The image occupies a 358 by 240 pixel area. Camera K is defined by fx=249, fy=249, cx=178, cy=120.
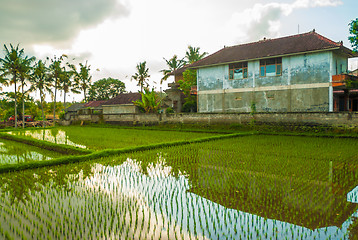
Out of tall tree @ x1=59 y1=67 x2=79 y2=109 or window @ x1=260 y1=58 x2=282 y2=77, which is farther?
tall tree @ x1=59 y1=67 x2=79 y2=109

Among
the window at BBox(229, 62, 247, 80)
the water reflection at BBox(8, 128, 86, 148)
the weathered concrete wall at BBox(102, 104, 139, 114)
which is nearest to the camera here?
the water reflection at BBox(8, 128, 86, 148)

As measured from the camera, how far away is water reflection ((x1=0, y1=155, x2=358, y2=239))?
129 inches

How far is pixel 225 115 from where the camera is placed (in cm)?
1692

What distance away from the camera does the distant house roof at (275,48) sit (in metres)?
16.7

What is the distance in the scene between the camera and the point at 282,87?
703 inches

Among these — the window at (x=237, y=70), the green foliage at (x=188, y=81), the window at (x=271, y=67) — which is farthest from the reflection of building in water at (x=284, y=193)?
the green foliage at (x=188, y=81)

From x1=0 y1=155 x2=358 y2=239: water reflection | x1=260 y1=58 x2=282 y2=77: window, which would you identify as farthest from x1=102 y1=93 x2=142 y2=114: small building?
x1=0 y1=155 x2=358 y2=239: water reflection

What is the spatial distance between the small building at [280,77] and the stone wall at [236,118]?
9.16 feet

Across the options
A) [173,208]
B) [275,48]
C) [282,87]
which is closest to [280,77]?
[282,87]

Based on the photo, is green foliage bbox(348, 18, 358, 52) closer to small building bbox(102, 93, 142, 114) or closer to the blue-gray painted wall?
the blue-gray painted wall

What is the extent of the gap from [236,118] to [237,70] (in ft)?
17.1

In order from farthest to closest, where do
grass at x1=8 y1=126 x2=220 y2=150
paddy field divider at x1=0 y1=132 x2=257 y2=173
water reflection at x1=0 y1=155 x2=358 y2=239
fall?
1. grass at x1=8 y1=126 x2=220 y2=150
2. paddy field divider at x1=0 y1=132 x2=257 y2=173
3. water reflection at x1=0 y1=155 x2=358 y2=239

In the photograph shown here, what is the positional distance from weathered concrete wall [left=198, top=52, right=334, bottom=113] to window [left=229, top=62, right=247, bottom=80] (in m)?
0.32

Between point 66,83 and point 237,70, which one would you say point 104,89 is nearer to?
point 66,83
